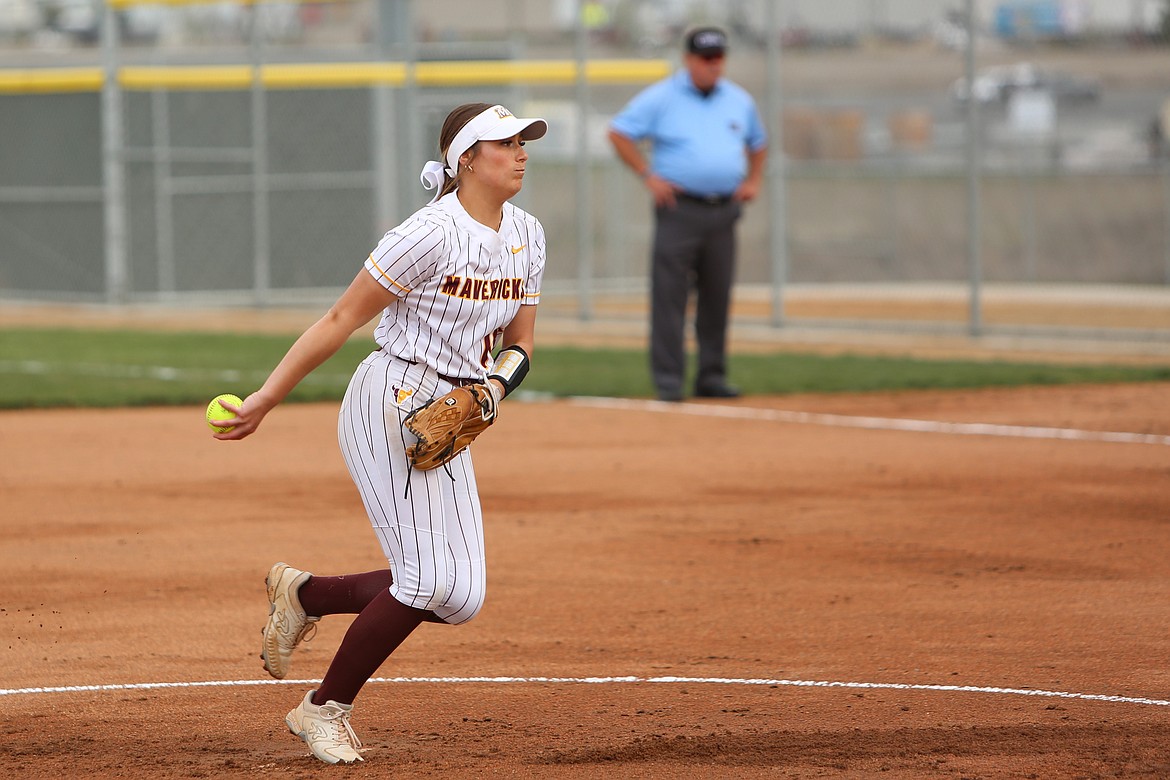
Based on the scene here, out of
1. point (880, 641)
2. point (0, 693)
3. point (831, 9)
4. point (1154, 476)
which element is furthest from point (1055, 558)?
point (831, 9)

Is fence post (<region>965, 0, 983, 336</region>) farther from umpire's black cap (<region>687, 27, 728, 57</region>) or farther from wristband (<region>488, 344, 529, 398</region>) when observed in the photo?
wristband (<region>488, 344, 529, 398</region>)

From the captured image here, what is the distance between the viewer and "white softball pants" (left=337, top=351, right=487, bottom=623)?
14.9ft

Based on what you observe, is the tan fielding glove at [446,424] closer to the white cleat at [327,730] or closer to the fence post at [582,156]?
the white cleat at [327,730]

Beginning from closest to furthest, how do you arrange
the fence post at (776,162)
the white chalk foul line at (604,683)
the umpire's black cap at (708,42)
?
1. the white chalk foul line at (604,683)
2. the umpire's black cap at (708,42)
3. the fence post at (776,162)

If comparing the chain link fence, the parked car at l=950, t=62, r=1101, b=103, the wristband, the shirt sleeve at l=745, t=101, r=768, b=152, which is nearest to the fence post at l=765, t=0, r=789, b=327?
the chain link fence

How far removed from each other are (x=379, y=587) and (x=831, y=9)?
51.5ft

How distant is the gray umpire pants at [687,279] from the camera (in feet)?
41.7

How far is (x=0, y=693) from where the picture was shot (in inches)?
213

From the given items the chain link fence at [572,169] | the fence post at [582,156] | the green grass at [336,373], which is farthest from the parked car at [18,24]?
the green grass at [336,373]

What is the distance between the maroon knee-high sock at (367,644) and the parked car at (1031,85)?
22.6m

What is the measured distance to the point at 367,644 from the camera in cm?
461

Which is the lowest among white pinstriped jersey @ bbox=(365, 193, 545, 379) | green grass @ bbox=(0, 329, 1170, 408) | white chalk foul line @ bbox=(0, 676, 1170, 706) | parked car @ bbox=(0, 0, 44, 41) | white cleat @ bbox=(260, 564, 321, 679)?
green grass @ bbox=(0, 329, 1170, 408)

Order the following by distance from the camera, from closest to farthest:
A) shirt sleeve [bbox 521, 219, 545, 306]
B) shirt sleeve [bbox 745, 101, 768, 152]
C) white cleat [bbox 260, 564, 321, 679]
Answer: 1. shirt sleeve [bbox 521, 219, 545, 306]
2. white cleat [bbox 260, 564, 321, 679]
3. shirt sleeve [bbox 745, 101, 768, 152]

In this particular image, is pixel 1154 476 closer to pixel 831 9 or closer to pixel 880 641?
pixel 880 641
